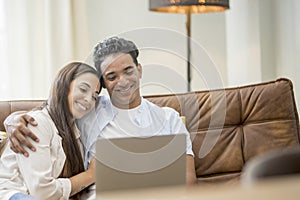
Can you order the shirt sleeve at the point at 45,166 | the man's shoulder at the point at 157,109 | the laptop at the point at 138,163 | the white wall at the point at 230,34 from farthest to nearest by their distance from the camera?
the white wall at the point at 230,34 < the man's shoulder at the point at 157,109 < the shirt sleeve at the point at 45,166 < the laptop at the point at 138,163

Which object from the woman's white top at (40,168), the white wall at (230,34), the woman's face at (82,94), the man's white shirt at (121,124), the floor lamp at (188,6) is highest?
the floor lamp at (188,6)

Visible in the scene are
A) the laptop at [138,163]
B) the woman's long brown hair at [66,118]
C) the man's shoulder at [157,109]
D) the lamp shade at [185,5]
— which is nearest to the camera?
the laptop at [138,163]

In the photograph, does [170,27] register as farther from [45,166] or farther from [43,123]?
[45,166]

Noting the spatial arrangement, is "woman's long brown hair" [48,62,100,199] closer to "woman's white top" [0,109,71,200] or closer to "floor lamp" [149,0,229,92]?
"woman's white top" [0,109,71,200]

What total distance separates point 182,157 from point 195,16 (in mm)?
2143

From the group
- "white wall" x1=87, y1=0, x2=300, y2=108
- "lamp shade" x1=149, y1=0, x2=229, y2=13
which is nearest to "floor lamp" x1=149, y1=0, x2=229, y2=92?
"lamp shade" x1=149, y1=0, x2=229, y2=13

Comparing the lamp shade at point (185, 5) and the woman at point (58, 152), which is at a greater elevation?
the lamp shade at point (185, 5)

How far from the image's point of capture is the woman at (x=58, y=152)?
1.80m

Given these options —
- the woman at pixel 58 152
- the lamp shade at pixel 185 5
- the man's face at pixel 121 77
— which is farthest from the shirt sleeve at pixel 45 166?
the lamp shade at pixel 185 5

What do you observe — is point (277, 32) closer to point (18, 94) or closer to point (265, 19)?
point (265, 19)

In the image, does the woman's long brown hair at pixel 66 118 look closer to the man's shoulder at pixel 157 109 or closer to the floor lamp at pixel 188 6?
the man's shoulder at pixel 157 109

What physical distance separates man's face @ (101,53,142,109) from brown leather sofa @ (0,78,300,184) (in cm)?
22

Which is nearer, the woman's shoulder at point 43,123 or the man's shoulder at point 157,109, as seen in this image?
the woman's shoulder at point 43,123

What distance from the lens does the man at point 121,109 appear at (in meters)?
1.99
